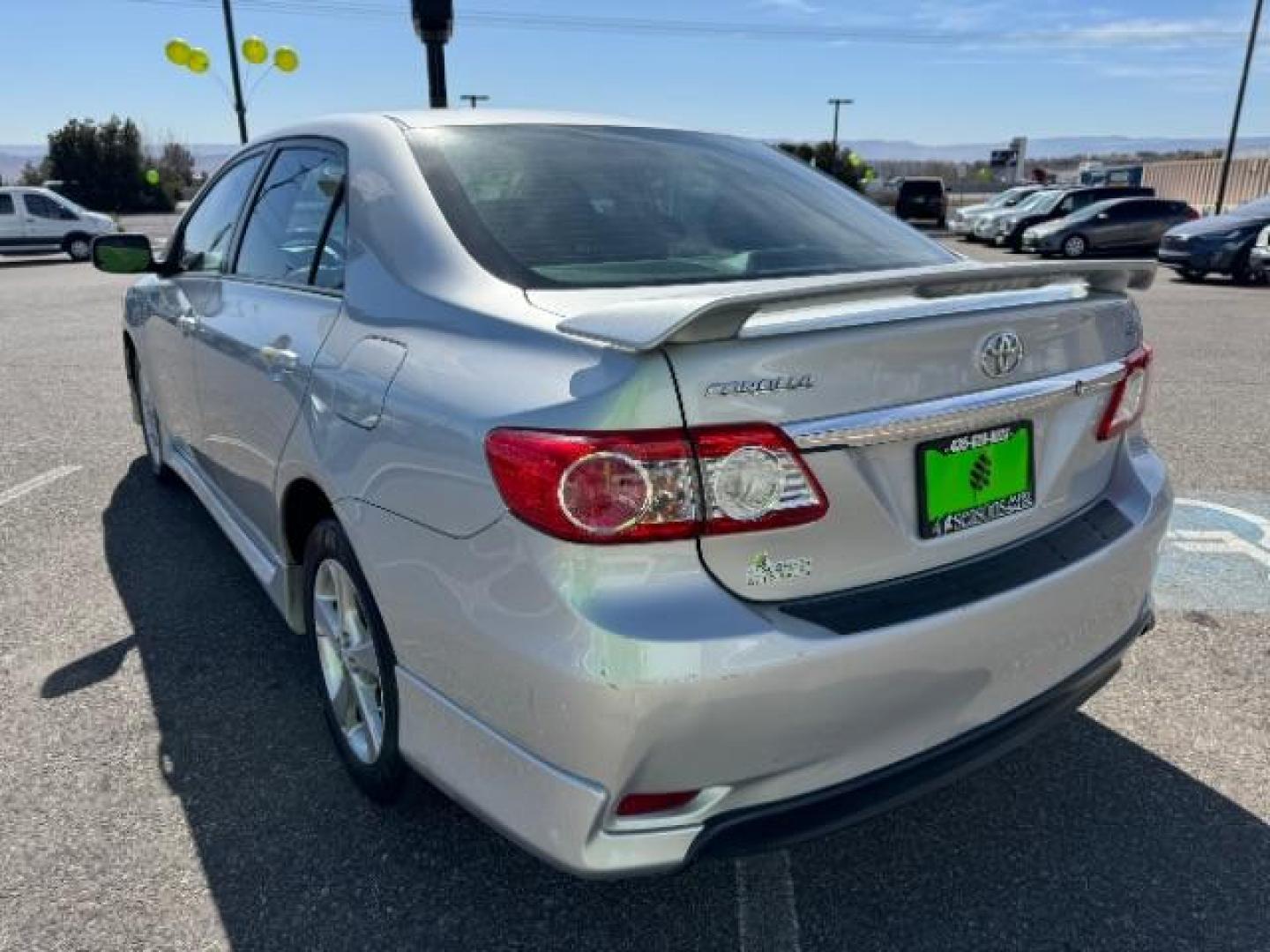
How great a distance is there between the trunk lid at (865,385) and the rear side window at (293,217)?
104cm

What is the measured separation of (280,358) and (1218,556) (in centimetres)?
370

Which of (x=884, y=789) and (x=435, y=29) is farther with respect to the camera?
(x=435, y=29)

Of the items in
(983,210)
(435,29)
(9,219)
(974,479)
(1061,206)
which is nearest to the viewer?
(974,479)

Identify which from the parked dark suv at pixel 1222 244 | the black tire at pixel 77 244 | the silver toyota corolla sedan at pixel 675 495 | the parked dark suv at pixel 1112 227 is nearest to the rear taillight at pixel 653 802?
the silver toyota corolla sedan at pixel 675 495

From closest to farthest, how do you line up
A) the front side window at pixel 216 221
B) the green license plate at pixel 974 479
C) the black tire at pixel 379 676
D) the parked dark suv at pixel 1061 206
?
the green license plate at pixel 974 479, the black tire at pixel 379 676, the front side window at pixel 216 221, the parked dark suv at pixel 1061 206

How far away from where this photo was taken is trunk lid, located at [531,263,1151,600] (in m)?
1.63

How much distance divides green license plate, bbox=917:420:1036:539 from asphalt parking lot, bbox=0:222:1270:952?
2.91 ft

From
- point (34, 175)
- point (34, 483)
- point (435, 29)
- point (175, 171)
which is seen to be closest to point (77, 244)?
point (435, 29)

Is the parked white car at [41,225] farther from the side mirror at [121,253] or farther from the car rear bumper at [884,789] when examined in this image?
the car rear bumper at [884,789]

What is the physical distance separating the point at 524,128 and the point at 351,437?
1.09 metres

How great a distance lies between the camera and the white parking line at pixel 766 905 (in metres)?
2.05

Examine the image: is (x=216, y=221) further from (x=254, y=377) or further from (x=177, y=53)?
(x=177, y=53)

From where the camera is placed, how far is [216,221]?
386 cm

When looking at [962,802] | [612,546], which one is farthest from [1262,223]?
[612,546]
